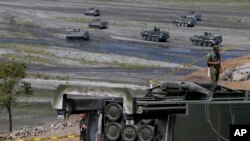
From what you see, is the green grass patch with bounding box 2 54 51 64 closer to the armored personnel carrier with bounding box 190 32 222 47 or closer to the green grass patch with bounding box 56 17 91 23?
the armored personnel carrier with bounding box 190 32 222 47

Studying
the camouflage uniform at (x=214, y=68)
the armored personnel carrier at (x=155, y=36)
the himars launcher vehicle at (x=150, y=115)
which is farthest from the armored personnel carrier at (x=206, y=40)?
the himars launcher vehicle at (x=150, y=115)

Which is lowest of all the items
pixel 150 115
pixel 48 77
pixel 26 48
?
pixel 48 77

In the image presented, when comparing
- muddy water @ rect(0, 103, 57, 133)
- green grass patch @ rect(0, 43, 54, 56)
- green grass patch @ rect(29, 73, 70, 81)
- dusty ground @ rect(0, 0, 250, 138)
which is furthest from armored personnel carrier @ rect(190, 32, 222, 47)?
muddy water @ rect(0, 103, 57, 133)

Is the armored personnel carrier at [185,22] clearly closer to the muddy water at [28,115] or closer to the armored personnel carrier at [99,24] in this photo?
the armored personnel carrier at [99,24]

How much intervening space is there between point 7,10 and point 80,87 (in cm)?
10619

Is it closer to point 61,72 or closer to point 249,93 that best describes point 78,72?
point 61,72

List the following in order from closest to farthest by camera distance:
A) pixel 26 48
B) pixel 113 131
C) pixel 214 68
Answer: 1. pixel 113 131
2. pixel 214 68
3. pixel 26 48

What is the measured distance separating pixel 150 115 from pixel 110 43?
69.5 metres

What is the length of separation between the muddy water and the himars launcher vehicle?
24.0m

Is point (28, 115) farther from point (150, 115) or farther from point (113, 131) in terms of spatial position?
point (150, 115)

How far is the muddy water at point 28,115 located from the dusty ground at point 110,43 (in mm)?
7758

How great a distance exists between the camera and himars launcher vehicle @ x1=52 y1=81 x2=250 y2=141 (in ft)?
29.5


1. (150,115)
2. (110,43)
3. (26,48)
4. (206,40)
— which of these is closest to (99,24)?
(110,43)

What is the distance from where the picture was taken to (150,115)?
8.95 m
